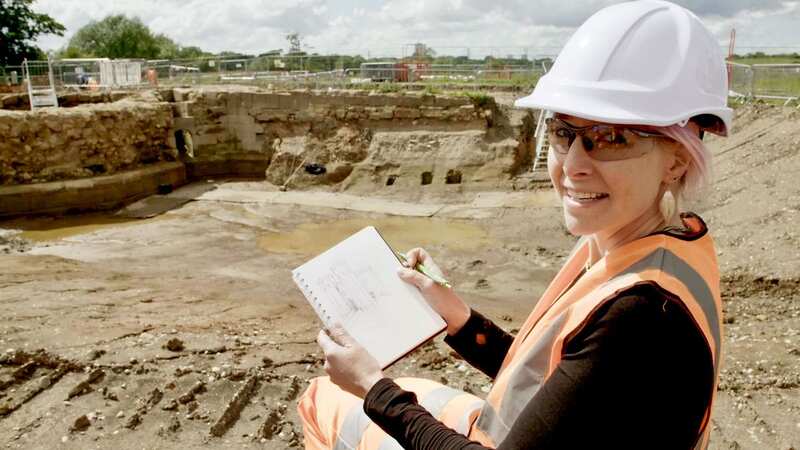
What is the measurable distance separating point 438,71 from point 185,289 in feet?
55.5

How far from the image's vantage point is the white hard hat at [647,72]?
4.74 ft

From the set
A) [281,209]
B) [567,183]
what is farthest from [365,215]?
[567,183]

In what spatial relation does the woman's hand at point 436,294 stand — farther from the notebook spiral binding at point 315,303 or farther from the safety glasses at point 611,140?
the safety glasses at point 611,140

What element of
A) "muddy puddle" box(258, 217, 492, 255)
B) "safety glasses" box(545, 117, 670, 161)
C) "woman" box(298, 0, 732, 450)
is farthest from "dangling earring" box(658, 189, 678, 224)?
"muddy puddle" box(258, 217, 492, 255)

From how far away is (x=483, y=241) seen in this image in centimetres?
1202

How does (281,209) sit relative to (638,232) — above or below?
below

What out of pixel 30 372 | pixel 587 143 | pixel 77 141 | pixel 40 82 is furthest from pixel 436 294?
pixel 40 82

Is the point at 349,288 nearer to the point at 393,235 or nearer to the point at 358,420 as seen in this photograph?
the point at 358,420

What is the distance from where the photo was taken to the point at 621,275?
4.62ft

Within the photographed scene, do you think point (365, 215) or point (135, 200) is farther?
point (135, 200)

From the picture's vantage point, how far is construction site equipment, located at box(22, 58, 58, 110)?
1880 centimetres

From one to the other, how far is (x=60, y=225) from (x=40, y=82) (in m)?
11.3

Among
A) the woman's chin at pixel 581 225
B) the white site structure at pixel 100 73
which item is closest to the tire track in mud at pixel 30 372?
the woman's chin at pixel 581 225

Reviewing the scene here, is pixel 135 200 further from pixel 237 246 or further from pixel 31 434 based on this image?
pixel 31 434
